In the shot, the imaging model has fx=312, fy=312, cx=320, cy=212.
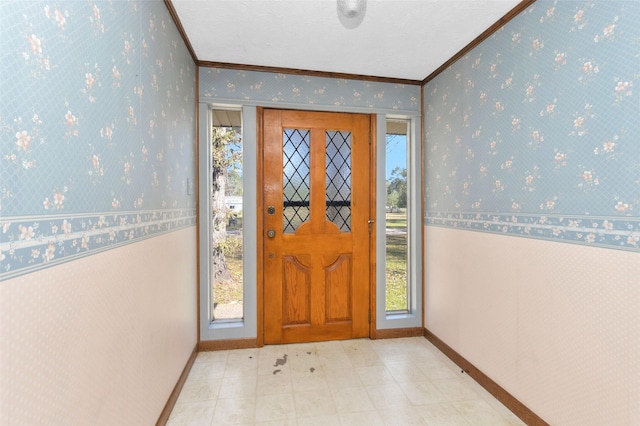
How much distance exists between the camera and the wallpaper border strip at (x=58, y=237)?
2.38ft

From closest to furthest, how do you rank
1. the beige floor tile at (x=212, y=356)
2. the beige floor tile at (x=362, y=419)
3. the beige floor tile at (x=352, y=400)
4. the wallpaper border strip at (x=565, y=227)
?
1. the wallpaper border strip at (x=565, y=227)
2. the beige floor tile at (x=362, y=419)
3. the beige floor tile at (x=352, y=400)
4. the beige floor tile at (x=212, y=356)

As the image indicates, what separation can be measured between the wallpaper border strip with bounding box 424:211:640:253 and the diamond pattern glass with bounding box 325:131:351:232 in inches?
38.9

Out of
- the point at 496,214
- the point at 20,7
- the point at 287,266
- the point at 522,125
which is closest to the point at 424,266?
the point at 496,214

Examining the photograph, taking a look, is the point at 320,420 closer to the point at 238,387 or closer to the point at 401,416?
the point at 401,416

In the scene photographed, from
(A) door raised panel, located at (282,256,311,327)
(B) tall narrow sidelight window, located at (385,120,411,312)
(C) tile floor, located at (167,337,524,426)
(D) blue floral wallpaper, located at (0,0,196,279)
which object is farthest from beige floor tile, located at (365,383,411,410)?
(D) blue floral wallpaper, located at (0,0,196,279)

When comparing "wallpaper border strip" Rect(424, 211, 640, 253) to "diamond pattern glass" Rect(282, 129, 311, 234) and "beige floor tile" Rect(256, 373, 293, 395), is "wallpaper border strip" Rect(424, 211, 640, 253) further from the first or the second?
"beige floor tile" Rect(256, 373, 293, 395)

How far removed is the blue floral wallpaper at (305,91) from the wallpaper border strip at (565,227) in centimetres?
124

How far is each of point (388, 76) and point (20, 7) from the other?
2508mm

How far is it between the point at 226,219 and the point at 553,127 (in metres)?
3.24

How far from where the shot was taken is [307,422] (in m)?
1.74

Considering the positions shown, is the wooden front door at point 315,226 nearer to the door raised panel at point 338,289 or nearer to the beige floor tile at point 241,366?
the door raised panel at point 338,289

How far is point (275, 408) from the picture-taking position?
1848 mm

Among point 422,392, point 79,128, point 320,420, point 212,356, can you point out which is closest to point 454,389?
point 422,392

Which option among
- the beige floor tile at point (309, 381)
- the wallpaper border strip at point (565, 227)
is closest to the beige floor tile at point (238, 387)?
the beige floor tile at point (309, 381)
